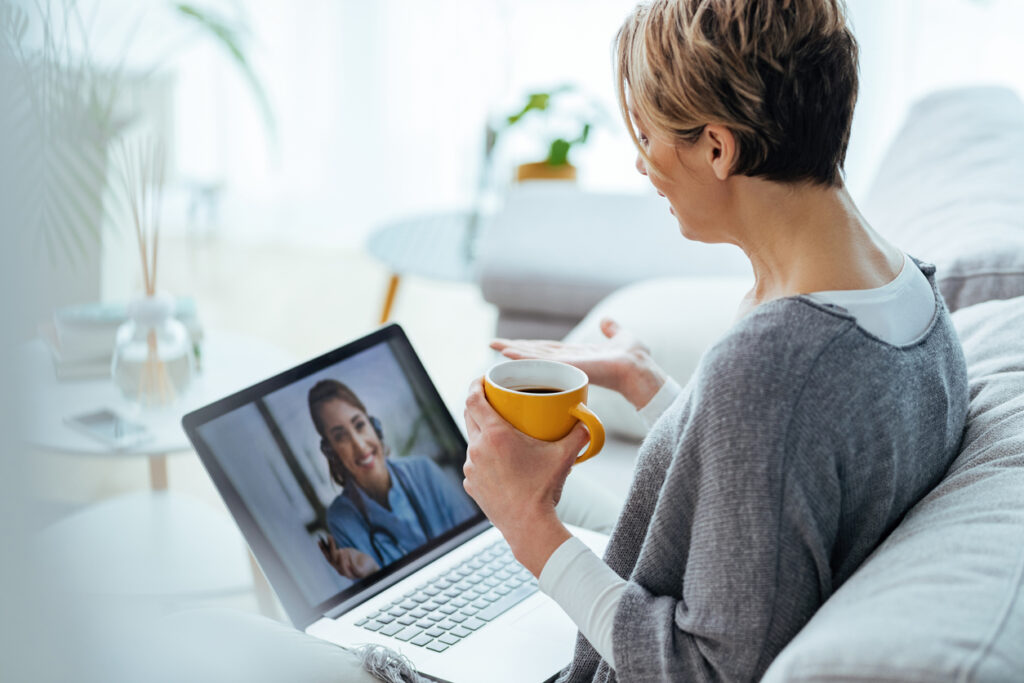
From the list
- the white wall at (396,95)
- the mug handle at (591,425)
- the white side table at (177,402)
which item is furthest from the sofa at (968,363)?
the white wall at (396,95)

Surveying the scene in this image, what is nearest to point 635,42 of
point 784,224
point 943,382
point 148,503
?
point 784,224

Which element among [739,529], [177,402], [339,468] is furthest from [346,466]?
[177,402]

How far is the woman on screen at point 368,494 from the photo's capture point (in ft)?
3.23

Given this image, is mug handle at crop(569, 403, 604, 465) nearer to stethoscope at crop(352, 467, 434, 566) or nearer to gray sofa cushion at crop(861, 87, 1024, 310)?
stethoscope at crop(352, 467, 434, 566)

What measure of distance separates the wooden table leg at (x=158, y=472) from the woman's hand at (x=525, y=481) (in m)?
1.07

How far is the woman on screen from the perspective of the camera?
0.99 metres

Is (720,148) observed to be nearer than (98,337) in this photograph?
Yes

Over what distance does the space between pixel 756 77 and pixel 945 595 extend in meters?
0.37

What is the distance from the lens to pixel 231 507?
93cm

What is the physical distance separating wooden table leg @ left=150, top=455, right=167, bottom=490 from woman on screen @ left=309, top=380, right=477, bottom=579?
78 centimetres

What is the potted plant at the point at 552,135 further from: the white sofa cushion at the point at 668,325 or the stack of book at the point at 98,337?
the stack of book at the point at 98,337

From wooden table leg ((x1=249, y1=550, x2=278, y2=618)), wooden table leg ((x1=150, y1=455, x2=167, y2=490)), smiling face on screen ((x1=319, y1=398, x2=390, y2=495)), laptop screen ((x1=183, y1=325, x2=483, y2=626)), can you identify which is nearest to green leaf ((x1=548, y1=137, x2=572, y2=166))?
wooden table leg ((x1=150, y1=455, x2=167, y2=490))

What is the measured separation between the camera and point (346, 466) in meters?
1.01

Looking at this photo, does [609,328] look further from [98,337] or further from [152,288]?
[98,337]
